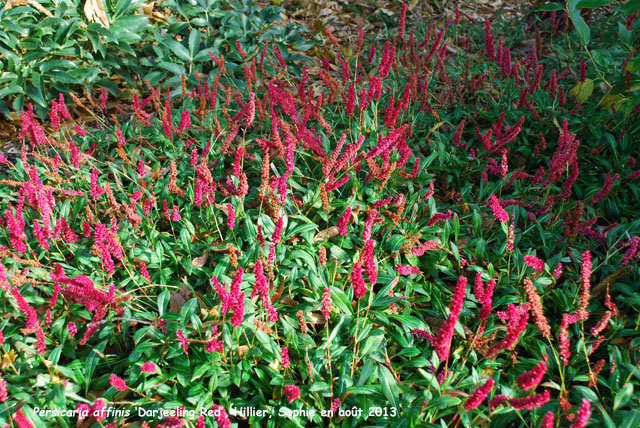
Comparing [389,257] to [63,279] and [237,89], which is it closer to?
[63,279]

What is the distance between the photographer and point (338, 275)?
2.63m

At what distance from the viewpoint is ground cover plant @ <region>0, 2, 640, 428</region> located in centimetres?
196

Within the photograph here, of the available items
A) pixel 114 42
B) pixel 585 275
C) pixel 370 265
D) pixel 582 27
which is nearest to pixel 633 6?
pixel 582 27

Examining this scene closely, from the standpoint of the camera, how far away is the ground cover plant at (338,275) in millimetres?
1963

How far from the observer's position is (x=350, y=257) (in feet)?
8.85

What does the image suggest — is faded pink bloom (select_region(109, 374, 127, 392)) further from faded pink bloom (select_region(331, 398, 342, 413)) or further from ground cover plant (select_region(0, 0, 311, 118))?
ground cover plant (select_region(0, 0, 311, 118))

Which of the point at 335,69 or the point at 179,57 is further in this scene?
the point at 335,69

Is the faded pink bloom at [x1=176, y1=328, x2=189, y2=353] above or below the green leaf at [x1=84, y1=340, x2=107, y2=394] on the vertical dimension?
above

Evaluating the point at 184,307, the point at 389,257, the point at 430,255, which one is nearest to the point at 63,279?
the point at 184,307

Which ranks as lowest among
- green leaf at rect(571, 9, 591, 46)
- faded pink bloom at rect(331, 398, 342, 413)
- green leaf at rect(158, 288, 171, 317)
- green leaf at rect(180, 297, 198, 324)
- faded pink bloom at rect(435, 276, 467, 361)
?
green leaf at rect(158, 288, 171, 317)

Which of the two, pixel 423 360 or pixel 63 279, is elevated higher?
pixel 63 279

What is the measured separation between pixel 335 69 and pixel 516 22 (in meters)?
2.25

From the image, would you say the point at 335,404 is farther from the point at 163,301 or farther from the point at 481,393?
the point at 163,301

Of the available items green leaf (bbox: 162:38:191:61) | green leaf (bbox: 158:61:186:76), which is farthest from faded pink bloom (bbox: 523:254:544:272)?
green leaf (bbox: 162:38:191:61)
